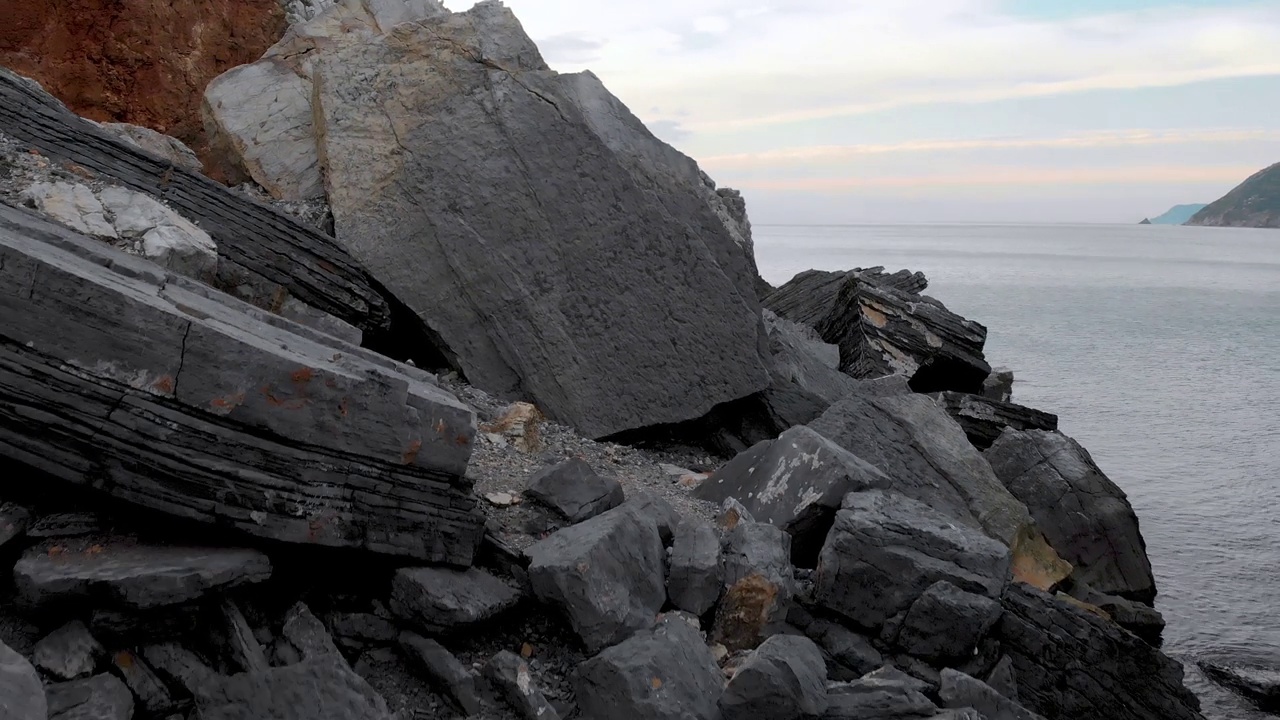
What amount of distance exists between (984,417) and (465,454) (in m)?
7.92

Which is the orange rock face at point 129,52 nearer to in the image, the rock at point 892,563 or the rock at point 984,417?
the rock at point 892,563

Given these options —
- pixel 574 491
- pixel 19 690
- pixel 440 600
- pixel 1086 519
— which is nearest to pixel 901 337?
pixel 1086 519

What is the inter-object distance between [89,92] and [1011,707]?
446 inches

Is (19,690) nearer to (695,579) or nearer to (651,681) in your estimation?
(651,681)

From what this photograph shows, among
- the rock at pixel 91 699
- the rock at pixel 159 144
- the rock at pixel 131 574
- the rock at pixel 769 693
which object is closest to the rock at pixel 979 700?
the rock at pixel 769 693

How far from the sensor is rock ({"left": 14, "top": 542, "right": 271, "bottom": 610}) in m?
3.86

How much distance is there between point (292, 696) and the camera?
3.94 meters

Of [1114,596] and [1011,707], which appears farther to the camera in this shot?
[1114,596]

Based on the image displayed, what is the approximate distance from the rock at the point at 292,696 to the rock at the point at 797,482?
3.29 meters

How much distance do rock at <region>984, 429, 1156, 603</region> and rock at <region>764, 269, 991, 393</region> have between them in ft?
11.9

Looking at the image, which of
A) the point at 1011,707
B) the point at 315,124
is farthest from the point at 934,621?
the point at 315,124

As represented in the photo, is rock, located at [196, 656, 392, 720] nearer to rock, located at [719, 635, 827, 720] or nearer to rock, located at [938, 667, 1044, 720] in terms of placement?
rock, located at [719, 635, 827, 720]

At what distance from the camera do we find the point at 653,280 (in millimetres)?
8648

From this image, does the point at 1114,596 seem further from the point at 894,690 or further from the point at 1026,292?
the point at 1026,292
